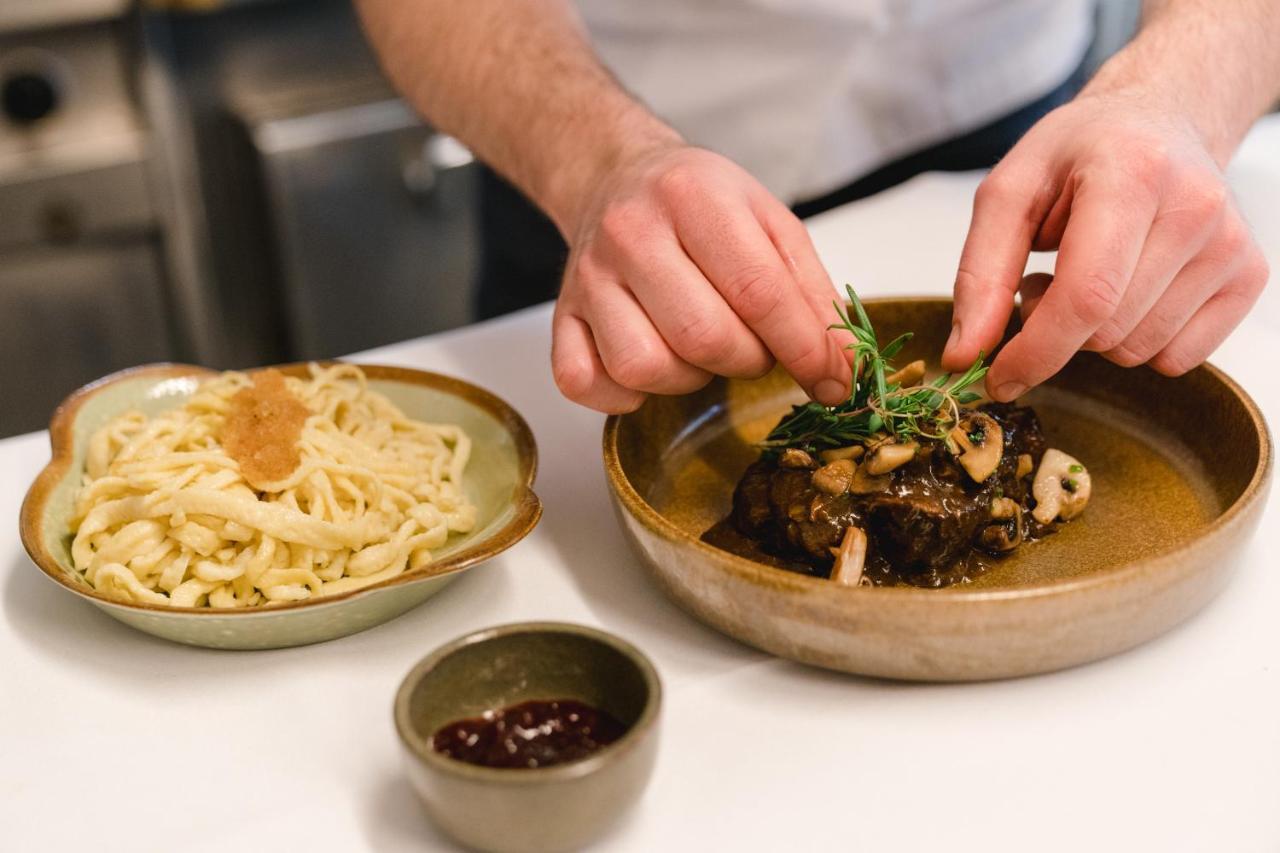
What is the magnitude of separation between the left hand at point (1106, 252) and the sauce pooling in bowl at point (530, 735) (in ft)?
2.38

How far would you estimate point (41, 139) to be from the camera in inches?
146

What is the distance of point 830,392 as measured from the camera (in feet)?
5.64

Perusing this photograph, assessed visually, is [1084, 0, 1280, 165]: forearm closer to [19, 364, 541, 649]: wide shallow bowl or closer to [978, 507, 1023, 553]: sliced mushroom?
[978, 507, 1023, 553]: sliced mushroom

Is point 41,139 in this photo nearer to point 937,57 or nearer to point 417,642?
point 937,57

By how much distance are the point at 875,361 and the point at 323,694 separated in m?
0.80

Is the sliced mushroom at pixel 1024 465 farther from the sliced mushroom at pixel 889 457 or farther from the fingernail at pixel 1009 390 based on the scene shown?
the sliced mushroom at pixel 889 457

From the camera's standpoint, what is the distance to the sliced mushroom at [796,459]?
1633 millimetres

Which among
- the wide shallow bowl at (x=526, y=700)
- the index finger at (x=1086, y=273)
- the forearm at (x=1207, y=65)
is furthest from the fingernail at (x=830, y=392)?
the forearm at (x=1207, y=65)

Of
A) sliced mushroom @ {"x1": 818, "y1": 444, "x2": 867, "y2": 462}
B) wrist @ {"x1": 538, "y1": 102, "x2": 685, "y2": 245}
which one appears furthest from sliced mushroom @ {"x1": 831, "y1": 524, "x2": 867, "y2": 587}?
wrist @ {"x1": 538, "y1": 102, "x2": 685, "y2": 245}

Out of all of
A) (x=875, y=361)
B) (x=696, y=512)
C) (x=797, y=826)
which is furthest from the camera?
(x=696, y=512)

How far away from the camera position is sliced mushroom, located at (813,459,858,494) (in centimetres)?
159

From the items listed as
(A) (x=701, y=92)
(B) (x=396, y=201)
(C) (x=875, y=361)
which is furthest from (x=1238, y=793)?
(B) (x=396, y=201)

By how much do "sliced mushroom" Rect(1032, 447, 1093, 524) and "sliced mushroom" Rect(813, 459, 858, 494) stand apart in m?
0.26

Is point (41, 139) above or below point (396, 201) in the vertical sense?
above
